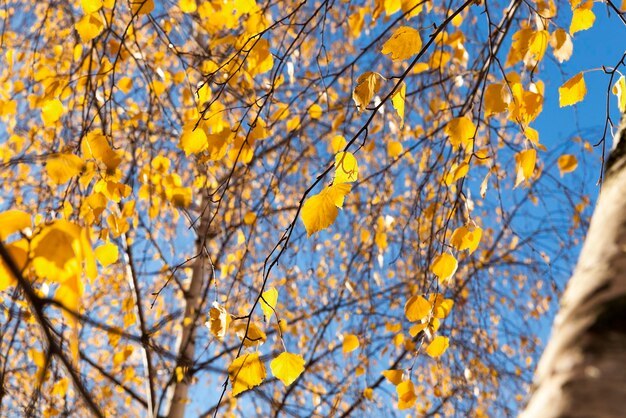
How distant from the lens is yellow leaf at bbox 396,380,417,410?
4.89 feet

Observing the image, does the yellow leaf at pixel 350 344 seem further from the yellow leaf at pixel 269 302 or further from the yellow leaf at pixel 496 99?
the yellow leaf at pixel 496 99

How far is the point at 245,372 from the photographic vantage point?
1111 millimetres

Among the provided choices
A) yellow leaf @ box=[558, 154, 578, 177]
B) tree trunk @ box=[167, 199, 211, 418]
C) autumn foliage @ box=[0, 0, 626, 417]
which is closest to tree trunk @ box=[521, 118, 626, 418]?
autumn foliage @ box=[0, 0, 626, 417]

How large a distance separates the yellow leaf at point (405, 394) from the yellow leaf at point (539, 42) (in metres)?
0.90

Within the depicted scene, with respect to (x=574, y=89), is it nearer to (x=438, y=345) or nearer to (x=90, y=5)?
(x=438, y=345)

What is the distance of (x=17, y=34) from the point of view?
4.14 metres

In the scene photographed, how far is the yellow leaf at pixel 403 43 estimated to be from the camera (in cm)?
114

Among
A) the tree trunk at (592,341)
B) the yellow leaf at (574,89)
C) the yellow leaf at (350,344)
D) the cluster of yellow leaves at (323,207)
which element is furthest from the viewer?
the yellow leaf at (350,344)

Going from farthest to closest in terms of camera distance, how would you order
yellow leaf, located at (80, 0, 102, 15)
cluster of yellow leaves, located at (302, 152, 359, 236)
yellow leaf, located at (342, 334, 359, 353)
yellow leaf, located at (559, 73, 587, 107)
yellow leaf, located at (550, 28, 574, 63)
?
yellow leaf, located at (342, 334, 359, 353)
yellow leaf, located at (80, 0, 102, 15)
yellow leaf, located at (550, 28, 574, 63)
yellow leaf, located at (559, 73, 587, 107)
cluster of yellow leaves, located at (302, 152, 359, 236)

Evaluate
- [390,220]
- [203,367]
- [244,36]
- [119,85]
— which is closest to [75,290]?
[244,36]

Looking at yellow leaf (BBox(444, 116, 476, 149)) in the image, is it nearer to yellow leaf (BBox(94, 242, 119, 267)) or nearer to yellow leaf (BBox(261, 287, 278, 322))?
yellow leaf (BBox(261, 287, 278, 322))

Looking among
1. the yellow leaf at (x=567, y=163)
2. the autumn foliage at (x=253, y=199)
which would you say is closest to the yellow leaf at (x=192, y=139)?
the autumn foliage at (x=253, y=199)

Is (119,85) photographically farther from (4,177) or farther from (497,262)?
(497,262)

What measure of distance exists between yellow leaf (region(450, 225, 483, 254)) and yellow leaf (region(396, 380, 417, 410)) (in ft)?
1.37
